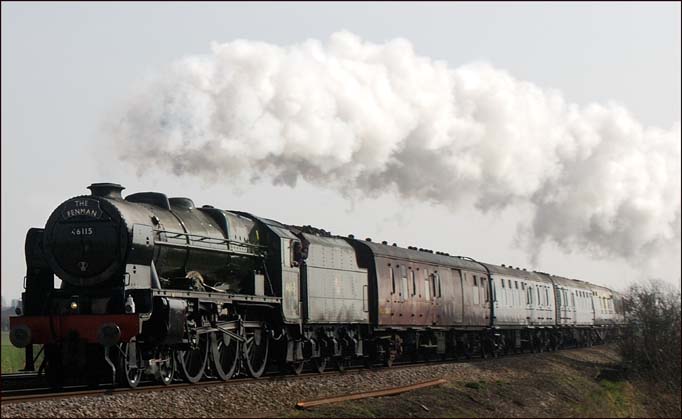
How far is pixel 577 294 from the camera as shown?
41406mm

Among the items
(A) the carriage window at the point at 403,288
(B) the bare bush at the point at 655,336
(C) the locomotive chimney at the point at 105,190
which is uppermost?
(C) the locomotive chimney at the point at 105,190

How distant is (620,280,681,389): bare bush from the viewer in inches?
882

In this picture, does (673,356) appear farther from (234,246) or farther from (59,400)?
(59,400)

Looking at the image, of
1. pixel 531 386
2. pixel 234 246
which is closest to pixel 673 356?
pixel 531 386

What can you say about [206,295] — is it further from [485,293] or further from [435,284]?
[485,293]

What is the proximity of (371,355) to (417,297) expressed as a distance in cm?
299

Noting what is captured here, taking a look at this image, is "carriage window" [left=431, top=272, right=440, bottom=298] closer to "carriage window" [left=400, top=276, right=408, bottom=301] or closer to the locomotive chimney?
"carriage window" [left=400, top=276, right=408, bottom=301]

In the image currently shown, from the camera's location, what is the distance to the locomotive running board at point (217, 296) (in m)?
14.3

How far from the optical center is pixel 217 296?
15.6 m

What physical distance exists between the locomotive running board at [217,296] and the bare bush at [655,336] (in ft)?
34.6

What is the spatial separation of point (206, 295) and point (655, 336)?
14.7 meters

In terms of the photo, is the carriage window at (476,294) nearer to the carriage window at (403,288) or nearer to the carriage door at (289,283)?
the carriage window at (403,288)

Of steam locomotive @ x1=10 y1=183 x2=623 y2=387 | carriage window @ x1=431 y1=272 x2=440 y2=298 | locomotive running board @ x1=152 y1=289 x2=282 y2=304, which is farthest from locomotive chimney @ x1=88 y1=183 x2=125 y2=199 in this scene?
carriage window @ x1=431 y1=272 x2=440 y2=298

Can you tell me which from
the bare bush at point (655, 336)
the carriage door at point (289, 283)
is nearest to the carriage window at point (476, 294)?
the bare bush at point (655, 336)
